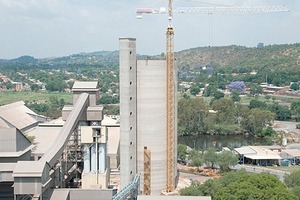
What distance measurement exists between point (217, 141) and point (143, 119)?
37137mm

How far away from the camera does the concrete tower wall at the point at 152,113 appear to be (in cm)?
4047

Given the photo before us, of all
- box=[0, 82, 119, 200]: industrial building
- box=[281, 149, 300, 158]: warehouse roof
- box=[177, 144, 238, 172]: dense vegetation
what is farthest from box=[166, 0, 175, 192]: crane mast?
box=[281, 149, 300, 158]: warehouse roof

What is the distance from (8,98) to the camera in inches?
5266

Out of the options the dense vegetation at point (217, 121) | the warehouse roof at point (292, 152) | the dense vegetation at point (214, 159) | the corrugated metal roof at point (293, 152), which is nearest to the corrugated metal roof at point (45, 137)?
the dense vegetation at point (214, 159)

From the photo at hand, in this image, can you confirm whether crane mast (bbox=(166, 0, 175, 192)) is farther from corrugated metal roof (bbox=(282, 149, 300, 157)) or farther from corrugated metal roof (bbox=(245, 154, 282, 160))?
corrugated metal roof (bbox=(282, 149, 300, 157))

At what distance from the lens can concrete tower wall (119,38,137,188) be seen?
130 feet

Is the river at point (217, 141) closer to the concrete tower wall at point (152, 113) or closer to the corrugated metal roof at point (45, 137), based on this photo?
the corrugated metal roof at point (45, 137)

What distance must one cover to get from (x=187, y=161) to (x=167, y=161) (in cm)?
1435

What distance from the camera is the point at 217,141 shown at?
7562 cm

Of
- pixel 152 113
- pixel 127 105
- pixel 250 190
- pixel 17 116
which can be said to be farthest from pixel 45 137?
pixel 17 116

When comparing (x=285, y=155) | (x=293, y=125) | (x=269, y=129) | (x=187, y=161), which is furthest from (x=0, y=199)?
(x=293, y=125)

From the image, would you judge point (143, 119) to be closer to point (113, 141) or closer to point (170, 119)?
point (170, 119)

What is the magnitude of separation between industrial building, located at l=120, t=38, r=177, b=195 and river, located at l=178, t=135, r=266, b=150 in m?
29.4

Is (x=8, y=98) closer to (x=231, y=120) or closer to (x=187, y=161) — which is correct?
(x=231, y=120)
